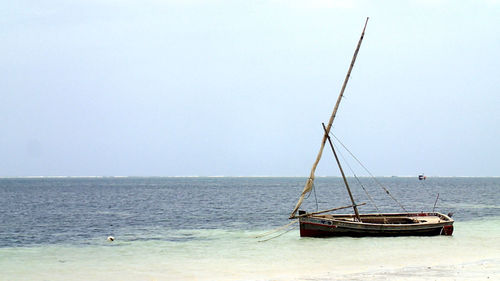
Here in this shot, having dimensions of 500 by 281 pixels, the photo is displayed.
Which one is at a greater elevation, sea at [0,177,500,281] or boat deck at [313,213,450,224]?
boat deck at [313,213,450,224]

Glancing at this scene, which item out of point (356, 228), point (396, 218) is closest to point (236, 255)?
point (356, 228)

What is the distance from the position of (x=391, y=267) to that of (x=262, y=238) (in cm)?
1458

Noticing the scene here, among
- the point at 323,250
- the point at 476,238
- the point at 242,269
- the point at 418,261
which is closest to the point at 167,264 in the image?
the point at 242,269

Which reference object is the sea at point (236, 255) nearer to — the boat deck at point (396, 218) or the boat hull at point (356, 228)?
the boat hull at point (356, 228)

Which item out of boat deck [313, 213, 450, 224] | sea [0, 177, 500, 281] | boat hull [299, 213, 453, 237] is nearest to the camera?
sea [0, 177, 500, 281]

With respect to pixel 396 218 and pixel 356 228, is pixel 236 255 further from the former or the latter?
pixel 396 218

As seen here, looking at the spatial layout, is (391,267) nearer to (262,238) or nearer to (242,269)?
(242,269)

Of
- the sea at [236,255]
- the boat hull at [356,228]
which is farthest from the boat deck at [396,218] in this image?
the boat hull at [356,228]

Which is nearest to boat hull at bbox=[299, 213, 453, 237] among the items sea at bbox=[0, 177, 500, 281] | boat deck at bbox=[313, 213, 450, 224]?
sea at bbox=[0, 177, 500, 281]

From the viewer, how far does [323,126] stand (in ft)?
115

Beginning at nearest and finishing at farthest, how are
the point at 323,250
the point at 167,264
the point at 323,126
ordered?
the point at 167,264 → the point at 323,250 → the point at 323,126

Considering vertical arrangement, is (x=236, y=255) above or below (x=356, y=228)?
below

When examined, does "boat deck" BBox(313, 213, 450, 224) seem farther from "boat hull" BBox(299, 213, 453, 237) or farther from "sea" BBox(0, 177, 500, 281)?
"boat hull" BBox(299, 213, 453, 237)

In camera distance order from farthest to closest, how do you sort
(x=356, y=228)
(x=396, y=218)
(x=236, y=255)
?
(x=396, y=218)
(x=356, y=228)
(x=236, y=255)
